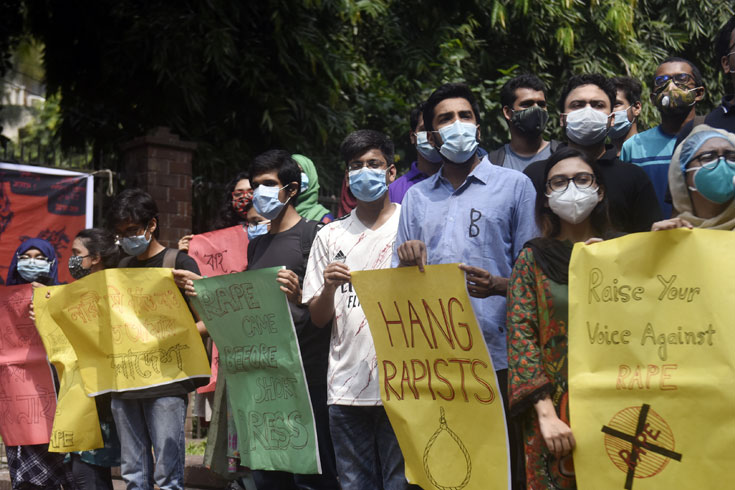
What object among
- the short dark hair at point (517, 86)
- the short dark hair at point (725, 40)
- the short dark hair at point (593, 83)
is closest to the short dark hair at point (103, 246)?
the short dark hair at point (517, 86)

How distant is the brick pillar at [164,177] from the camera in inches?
329

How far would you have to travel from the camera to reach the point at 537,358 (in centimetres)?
317

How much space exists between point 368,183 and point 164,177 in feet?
15.3

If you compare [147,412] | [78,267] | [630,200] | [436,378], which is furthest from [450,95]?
[78,267]

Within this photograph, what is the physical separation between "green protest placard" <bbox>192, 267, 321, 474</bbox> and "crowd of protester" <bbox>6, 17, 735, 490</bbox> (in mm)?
104

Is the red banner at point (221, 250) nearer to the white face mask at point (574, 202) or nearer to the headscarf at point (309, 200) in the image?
the headscarf at point (309, 200)

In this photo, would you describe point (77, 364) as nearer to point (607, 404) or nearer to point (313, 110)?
point (607, 404)

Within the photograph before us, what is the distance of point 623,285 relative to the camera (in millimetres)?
3004

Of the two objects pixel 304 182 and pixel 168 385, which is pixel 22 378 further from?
pixel 304 182

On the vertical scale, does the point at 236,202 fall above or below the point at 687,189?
above

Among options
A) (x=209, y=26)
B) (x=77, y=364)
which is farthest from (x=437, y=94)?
(x=209, y=26)

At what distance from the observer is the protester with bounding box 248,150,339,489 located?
4.43m

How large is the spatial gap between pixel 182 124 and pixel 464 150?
668 cm

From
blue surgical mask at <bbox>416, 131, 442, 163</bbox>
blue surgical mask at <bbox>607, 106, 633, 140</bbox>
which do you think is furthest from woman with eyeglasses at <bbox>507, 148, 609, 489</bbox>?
blue surgical mask at <bbox>607, 106, 633, 140</bbox>
